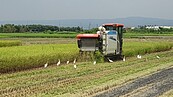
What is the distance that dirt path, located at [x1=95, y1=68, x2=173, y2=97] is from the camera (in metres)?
9.87

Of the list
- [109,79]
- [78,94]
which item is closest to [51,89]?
[78,94]

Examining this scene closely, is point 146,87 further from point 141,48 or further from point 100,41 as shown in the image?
point 141,48

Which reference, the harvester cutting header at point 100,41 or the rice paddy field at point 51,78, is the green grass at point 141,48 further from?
the rice paddy field at point 51,78

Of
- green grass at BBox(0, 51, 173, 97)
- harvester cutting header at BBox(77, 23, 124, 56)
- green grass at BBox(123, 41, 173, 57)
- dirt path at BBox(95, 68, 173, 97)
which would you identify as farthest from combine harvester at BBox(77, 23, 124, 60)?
dirt path at BBox(95, 68, 173, 97)

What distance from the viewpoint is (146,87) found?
11195mm

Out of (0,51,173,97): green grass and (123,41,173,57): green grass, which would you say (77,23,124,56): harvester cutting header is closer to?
(0,51,173,97): green grass

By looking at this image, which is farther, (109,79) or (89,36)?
(89,36)

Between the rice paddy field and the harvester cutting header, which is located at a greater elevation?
the harvester cutting header

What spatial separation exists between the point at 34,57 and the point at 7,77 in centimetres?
323

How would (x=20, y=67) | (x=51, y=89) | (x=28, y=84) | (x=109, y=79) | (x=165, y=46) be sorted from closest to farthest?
(x=51, y=89) < (x=28, y=84) < (x=109, y=79) < (x=20, y=67) < (x=165, y=46)

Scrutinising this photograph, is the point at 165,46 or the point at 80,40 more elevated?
the point at 80,40

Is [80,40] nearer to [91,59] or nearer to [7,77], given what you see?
[91,59]

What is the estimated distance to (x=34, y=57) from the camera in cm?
1590

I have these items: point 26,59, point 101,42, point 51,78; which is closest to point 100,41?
point 101,42
